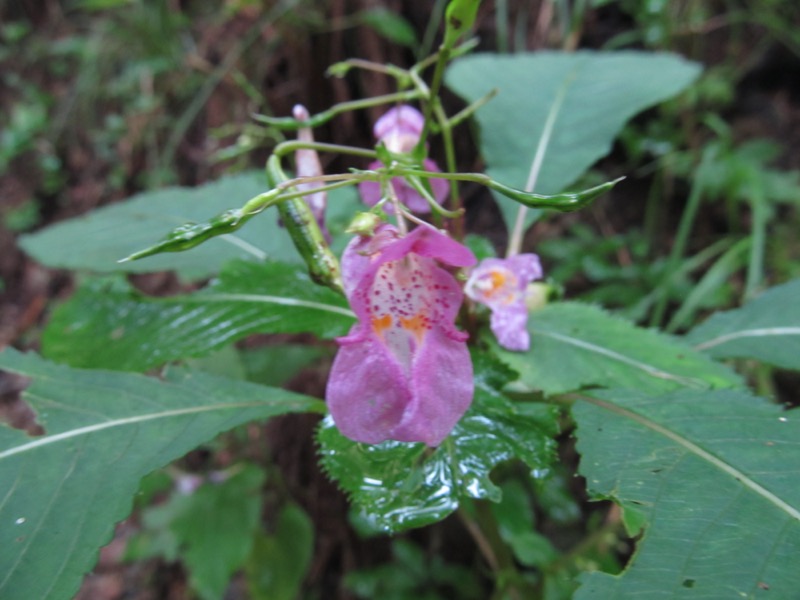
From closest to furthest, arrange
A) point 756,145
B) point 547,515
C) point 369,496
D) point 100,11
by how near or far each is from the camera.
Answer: point 369,496, point 547,515, point 756,145, point 100,11

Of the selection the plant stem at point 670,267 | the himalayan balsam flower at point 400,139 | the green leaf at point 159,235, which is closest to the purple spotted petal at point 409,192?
the himalayan balsam flower at point 400,139

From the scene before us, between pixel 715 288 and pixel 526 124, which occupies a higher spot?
pixel 526 124

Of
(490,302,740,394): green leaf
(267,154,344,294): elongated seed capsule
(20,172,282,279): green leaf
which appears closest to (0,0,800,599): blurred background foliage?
(20,172,282,279): green leaf

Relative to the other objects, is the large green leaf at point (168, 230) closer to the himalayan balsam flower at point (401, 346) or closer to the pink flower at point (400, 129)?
the pink flower at point (400, 129)

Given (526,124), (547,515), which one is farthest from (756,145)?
(547,515)

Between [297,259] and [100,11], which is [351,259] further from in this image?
[100,11]

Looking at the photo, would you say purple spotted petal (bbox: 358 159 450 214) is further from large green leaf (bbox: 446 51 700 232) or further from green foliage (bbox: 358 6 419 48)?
green foliage (bbox: 358 6 419 48)
